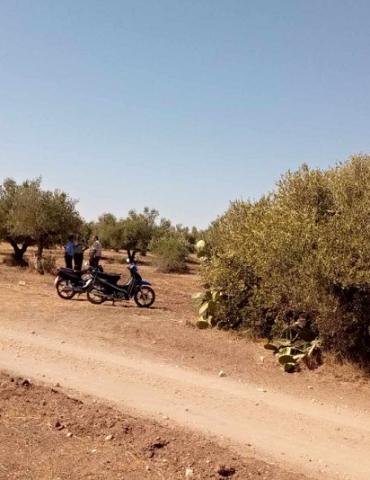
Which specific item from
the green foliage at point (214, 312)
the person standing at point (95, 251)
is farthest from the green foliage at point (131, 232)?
the green foliage at point (214, 312)

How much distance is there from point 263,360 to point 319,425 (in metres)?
3.01

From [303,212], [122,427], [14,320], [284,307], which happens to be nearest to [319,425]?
[122,427]

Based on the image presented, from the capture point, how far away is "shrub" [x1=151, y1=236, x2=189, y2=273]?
130ft

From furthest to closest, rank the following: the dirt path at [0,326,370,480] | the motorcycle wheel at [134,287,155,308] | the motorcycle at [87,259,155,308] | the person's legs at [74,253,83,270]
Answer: the person's legs at [74,253,83,270], the motorcycle wheel at [134,287,155,308], the motorcycle at [87,259,155,308], the dirt path at [0,326,370,480]

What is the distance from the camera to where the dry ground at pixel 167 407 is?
4996 millimetres

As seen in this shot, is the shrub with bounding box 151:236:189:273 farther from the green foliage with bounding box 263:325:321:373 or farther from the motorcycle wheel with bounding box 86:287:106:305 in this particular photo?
the green foliage with bounding box 263:325:321:373

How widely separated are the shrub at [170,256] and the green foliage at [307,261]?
26.7 metres

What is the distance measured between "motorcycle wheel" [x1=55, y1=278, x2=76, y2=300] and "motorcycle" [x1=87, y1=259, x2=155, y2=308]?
0.74 metres

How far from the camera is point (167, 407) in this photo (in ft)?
21.6

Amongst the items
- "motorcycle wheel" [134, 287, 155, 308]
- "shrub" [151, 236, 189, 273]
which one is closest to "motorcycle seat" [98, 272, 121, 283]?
"motorcycle wheel" [134, 287, 155, 308]

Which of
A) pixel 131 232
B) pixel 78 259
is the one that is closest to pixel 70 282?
pixel 78 259

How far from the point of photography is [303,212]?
401 inches

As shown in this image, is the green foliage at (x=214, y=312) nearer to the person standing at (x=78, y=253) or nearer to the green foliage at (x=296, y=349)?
the green foliage at (x=296, y=349)

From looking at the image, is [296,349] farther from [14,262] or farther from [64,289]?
[14,262]
